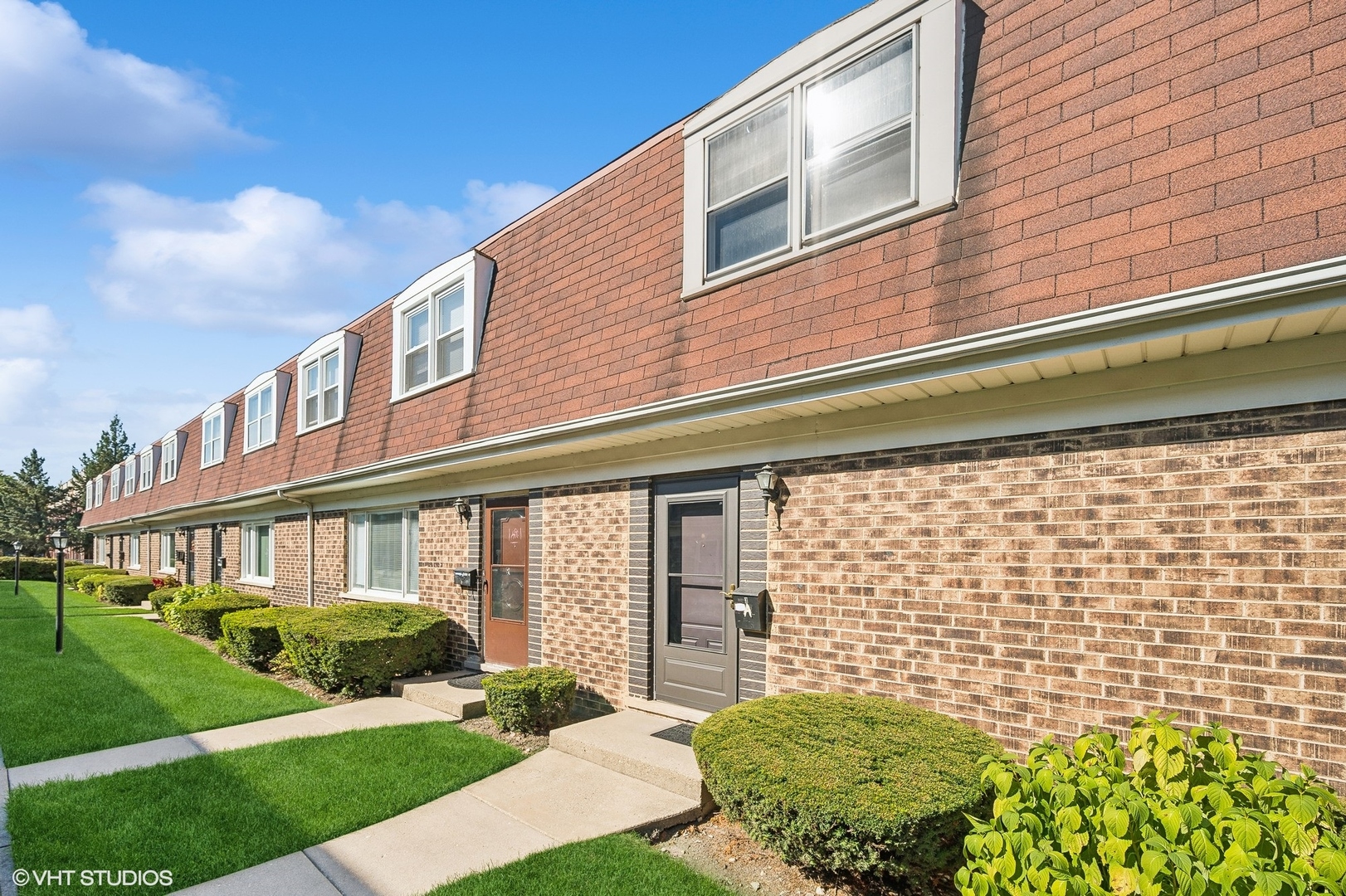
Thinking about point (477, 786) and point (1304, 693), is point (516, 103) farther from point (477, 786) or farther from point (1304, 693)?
point (1304, 693)

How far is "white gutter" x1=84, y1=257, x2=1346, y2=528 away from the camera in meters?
3.39

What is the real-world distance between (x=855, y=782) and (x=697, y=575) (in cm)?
318

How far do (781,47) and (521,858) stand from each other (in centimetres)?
649

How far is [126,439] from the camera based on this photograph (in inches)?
2857

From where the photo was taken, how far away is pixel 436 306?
36.1 feet

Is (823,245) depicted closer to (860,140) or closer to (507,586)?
(860,140)

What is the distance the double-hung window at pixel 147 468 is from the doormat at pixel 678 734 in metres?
30.2

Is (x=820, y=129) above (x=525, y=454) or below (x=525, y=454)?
above

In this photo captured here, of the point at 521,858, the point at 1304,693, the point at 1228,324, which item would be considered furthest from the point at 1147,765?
the point at 521,858

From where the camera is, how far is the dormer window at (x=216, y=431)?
20.5 metres

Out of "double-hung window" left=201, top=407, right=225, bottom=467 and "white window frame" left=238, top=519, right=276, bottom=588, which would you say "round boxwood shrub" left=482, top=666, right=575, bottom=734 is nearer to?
"white window frame" left=238, top=519, right=276, bottom=588

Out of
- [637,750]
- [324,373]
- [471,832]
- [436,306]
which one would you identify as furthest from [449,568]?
[324,373]

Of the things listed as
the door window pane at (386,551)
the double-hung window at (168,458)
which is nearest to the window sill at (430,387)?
the door window pane at (386,551)

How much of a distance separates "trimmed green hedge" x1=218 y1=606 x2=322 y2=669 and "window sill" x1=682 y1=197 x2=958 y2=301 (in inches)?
325
